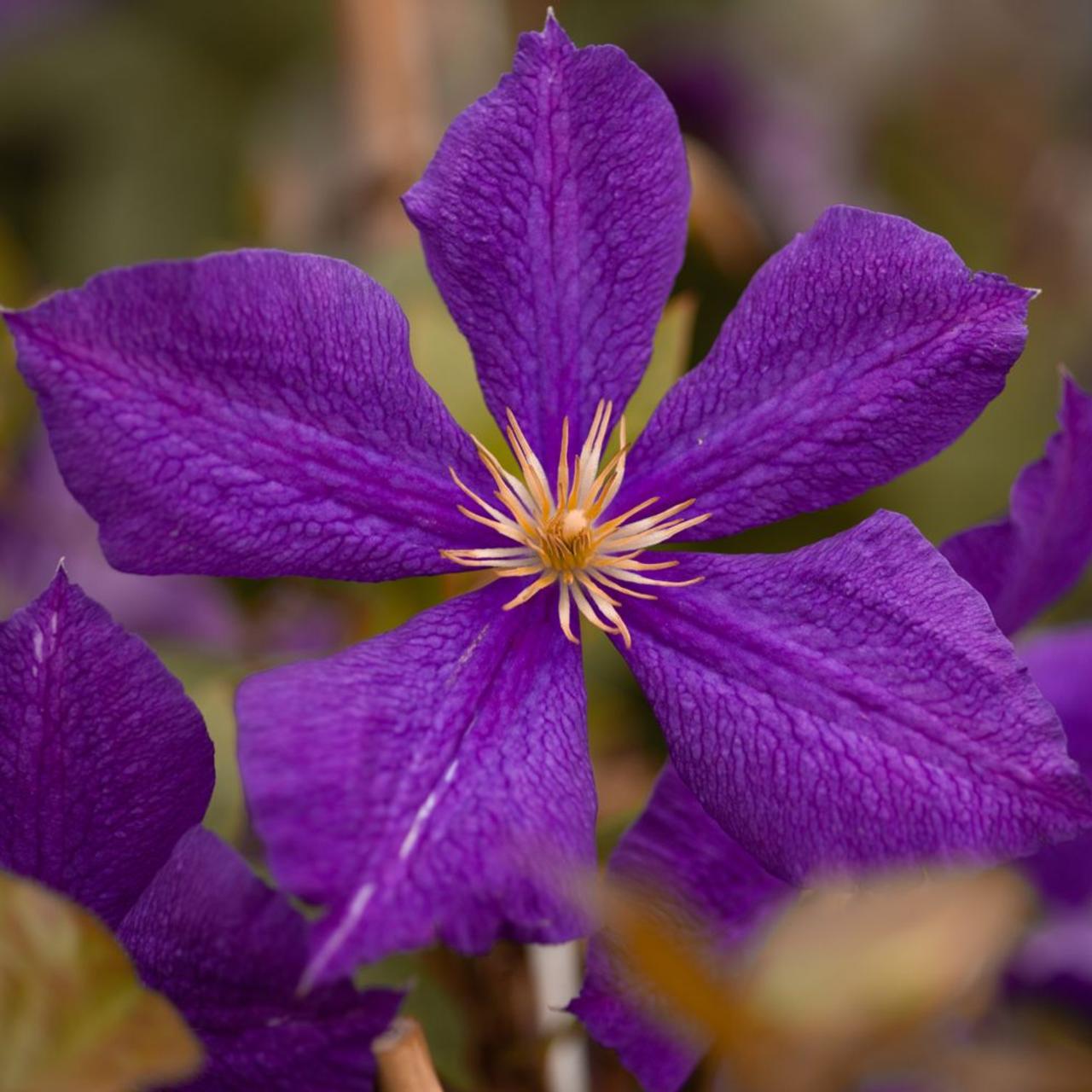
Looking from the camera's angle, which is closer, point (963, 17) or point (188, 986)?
point (188, 986)

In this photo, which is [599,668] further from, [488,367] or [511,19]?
[511,19]

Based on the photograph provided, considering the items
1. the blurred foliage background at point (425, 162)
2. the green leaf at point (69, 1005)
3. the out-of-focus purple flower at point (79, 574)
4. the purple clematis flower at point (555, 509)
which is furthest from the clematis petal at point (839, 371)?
the out-of-focus purple flower at point (79, 574)

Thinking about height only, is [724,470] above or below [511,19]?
below

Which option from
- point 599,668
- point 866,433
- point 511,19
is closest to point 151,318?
point 866,433

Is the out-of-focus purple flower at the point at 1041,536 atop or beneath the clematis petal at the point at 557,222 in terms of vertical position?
beneath

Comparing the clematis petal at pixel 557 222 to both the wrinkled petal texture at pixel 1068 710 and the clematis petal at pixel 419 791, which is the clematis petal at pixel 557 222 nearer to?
the clematis petal at pixel 419 791

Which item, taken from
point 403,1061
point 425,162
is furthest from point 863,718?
point 425,162

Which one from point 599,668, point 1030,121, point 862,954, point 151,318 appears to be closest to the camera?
point 862,954
